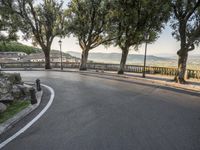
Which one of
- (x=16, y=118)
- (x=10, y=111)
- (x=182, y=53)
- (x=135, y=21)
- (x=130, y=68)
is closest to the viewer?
(x=16, y=118)

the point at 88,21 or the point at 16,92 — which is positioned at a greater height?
the point at 88,21

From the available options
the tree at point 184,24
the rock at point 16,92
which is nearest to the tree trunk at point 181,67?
the tree at point 184,24

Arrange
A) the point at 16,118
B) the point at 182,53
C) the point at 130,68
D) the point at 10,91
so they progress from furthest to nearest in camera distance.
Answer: the point at 130,68 < the point at 182,53 < the point at 10,91 < the point at 16,118

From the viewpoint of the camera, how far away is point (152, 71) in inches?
989

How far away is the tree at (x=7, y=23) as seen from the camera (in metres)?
29.0

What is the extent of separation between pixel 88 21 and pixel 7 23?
1189 centimetres

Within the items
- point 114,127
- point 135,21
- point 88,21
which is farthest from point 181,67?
point 88,21

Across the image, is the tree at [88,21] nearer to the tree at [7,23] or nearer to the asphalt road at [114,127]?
the tree at [7,23]

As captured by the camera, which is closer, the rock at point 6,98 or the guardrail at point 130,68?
the rock at point 6,98

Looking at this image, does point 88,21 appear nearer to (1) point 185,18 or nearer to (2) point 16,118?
(1) point 185,18

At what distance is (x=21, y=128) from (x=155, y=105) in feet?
18.8

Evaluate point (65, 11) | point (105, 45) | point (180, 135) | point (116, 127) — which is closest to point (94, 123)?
point (116, 127)

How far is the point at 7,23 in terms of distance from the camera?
96.9ft

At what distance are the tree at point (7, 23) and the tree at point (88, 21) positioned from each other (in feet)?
27.7
